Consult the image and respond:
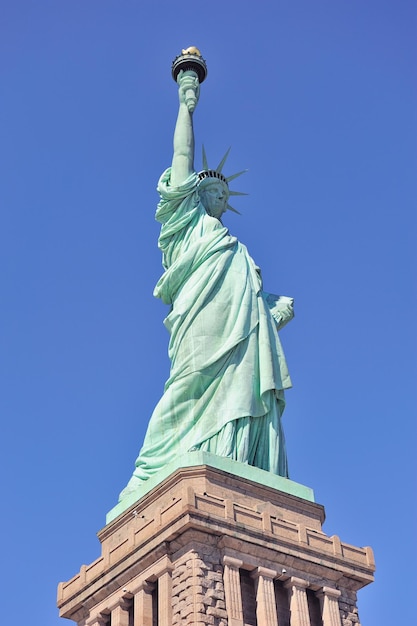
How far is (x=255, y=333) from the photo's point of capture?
33.6 meters

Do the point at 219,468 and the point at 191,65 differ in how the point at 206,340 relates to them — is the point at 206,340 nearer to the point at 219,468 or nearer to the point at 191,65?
the point at 219,468

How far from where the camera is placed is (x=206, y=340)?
33.1m

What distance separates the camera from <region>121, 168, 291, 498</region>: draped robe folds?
32.1 m

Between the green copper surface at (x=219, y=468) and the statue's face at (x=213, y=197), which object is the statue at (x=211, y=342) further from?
the green copper surface at (x=219, y=468)

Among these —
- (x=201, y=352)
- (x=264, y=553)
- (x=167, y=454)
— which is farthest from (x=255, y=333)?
(x=264, y=553)

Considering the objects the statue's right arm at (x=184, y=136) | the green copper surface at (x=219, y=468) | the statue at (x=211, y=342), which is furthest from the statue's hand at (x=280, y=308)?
the green copper surface at (x=219, y=468)

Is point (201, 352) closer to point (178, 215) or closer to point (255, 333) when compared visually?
point (255, 333)

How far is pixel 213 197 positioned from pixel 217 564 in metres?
12.5

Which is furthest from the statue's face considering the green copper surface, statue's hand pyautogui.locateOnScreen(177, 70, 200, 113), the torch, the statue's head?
the green copper surface

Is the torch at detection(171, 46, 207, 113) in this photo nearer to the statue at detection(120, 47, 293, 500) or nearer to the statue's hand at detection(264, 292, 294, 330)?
the statue at detection(120, 47, 293, 500)

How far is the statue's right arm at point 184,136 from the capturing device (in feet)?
119

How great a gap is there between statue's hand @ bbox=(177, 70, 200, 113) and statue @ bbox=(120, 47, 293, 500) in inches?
63.6

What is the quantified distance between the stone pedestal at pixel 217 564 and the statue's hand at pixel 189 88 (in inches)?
492

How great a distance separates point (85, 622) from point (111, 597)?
116 centimetres
